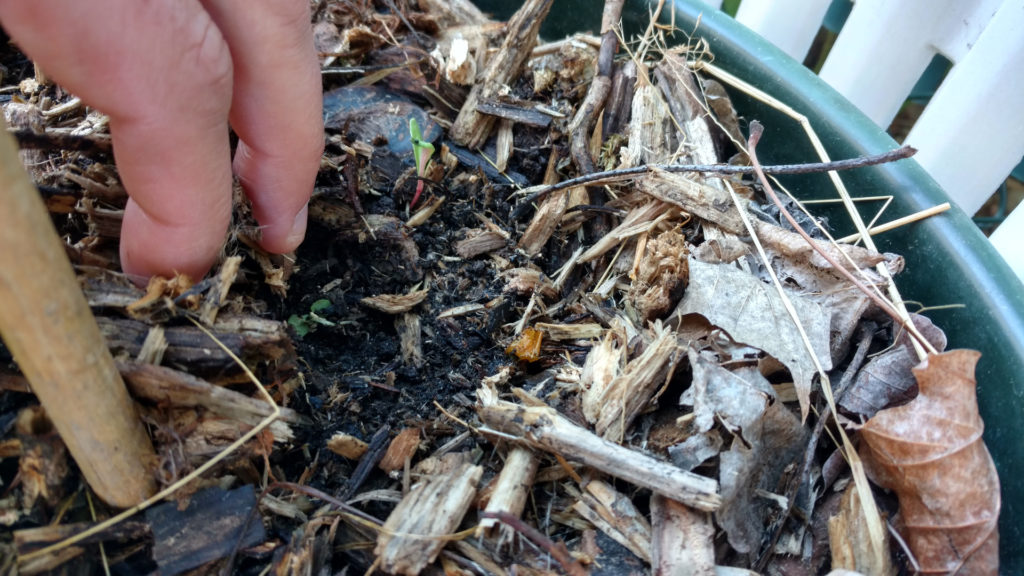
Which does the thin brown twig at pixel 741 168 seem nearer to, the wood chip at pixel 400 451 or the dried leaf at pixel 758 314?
the dried leaf at pixel 758 314

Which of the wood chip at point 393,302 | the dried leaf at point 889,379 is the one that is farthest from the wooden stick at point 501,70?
the dried leaf at point 889,379

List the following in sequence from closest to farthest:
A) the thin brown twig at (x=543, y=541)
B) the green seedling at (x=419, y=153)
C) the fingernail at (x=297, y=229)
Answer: the thin brown twig at (x=543, y=541) < the fingernail at (x=297, y=229) < the green seedling at (x=419, y=153)

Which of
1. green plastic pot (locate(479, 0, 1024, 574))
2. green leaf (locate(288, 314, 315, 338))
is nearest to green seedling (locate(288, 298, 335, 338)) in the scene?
green leaf (locate(288, 314, 315, 338))

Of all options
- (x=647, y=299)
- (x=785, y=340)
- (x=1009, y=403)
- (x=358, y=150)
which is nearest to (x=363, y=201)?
(x=358, y=150)

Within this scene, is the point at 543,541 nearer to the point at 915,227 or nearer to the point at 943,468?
the point at 943,468

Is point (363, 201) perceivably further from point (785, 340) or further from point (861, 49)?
point (861, 49)

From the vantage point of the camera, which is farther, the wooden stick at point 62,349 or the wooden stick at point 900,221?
the wooden stick at point 900,221
